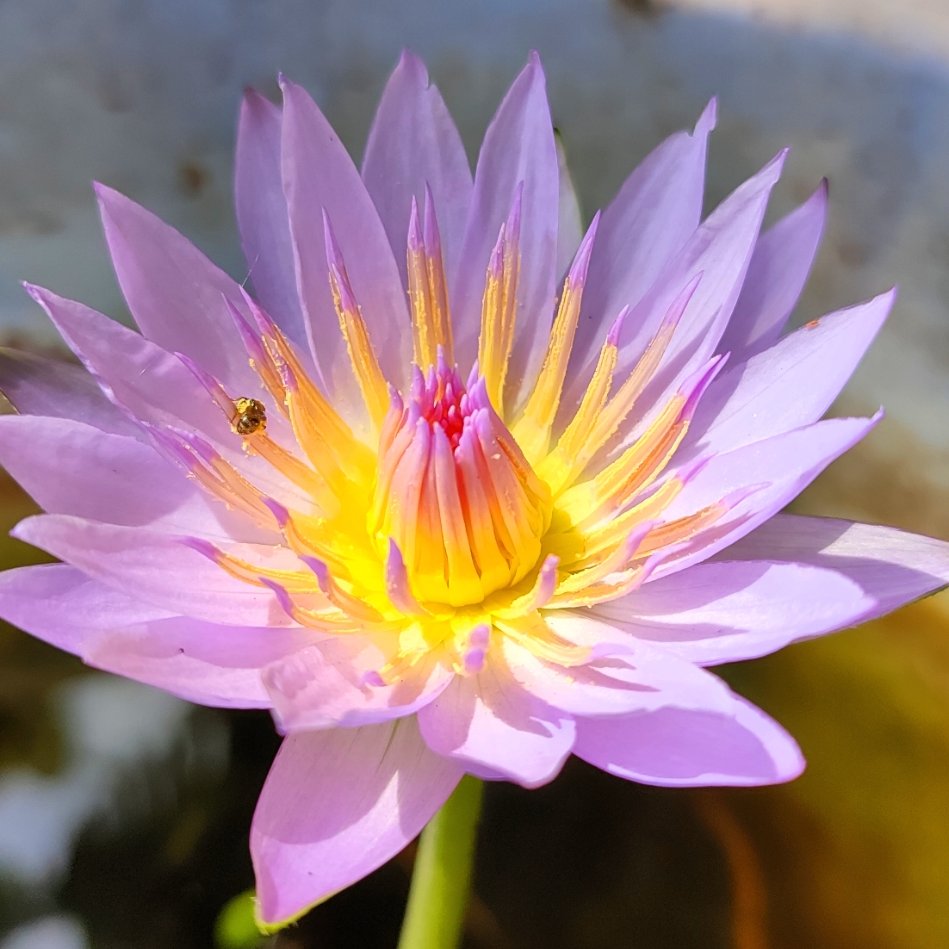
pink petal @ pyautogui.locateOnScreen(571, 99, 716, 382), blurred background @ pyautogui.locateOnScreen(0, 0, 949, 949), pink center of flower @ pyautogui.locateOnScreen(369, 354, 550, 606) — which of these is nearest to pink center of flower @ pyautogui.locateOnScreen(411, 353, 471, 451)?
pink center of flower @ pyautogui.locateOnScreen(369, 354, 550, 606)

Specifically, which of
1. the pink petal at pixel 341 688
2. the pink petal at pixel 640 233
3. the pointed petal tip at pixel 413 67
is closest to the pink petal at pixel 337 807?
the pink petal at pixel 341 688

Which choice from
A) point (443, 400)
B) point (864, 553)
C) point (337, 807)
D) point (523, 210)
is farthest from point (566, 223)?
point (337, 807)

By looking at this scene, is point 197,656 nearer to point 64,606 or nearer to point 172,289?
point 64,606

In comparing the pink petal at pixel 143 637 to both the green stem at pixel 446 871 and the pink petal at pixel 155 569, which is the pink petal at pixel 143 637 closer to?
the pink petal at pixel 155 569

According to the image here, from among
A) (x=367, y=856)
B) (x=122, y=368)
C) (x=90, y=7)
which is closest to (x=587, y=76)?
(x=90, y=7)

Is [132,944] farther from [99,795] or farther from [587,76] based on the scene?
[587,76]

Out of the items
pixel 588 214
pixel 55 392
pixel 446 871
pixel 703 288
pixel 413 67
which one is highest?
pixel 588 214
